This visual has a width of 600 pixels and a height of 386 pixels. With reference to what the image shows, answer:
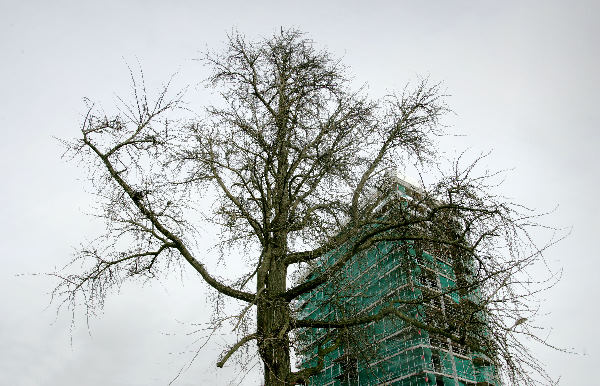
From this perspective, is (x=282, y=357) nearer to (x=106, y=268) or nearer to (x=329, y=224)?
(x=329, y=224)

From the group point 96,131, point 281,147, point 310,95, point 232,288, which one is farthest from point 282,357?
point 310,95

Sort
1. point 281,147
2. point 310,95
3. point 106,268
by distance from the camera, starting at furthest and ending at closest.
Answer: point 310,95 → point 281,147 → point 106,268

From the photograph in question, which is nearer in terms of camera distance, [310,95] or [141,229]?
[141,229]

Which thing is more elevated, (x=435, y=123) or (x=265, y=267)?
(x=435, y=123)

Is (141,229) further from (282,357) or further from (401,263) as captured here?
(401,263)

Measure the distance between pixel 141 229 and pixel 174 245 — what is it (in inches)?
22.7

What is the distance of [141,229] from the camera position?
614 centimetres

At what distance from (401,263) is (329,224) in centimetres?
133

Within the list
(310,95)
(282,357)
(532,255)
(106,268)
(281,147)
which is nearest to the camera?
(532,255)

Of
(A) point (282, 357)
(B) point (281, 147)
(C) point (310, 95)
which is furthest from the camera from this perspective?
(C) point (310, 95)

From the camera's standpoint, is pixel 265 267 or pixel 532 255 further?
pixel 265 267

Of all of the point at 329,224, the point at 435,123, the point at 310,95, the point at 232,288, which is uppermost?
the point at 310,95

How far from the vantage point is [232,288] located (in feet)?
20.0

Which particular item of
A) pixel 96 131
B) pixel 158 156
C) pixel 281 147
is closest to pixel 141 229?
pixel 158 156
